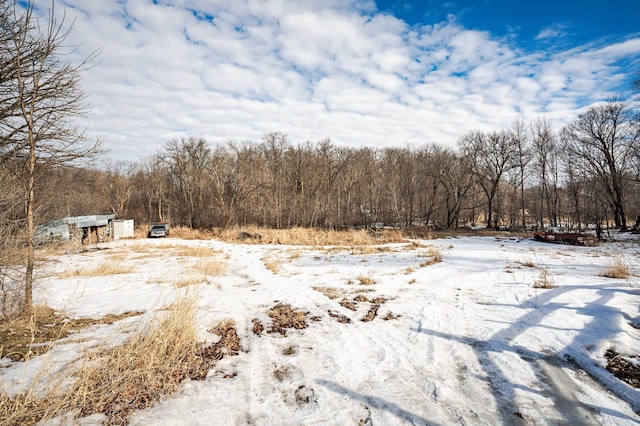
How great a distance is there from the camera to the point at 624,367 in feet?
12.5

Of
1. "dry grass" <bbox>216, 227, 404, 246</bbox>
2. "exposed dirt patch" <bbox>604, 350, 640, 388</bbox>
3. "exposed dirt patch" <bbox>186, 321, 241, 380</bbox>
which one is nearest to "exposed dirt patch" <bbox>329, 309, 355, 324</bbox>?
"exposed dirt patch" <bbox>186, 321, 241, 380</bbox>

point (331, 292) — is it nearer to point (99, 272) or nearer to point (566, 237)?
point (99, 272)

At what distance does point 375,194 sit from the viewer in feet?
144

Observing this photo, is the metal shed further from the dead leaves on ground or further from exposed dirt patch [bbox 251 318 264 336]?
exposed dirt patch [bbox 251 318 264 336]

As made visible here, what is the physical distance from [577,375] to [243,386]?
4.20m

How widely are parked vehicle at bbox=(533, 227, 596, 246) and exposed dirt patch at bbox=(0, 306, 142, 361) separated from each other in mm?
25522

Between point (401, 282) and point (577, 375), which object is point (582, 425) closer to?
point (577, 375)

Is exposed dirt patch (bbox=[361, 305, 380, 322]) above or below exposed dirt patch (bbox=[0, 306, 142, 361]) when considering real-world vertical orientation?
below

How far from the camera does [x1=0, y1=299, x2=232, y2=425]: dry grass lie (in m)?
2.86

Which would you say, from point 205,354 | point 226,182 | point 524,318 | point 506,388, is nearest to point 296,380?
point 205,354

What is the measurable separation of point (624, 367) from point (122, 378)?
6191 mm

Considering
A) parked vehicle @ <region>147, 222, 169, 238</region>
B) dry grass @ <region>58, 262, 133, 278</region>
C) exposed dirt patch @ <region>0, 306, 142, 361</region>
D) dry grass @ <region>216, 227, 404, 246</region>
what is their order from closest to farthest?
1. exposed dirt patch @ <region>0, 306, 142, 361</region>
2. dry grass @ <region>58, 262, 133, 278</region>
3. dry grass @ <region>216, 227, 404, 246</region>
4. parked vehicle @ <region>147, 222, 169, 238</region>

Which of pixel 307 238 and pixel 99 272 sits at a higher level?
pixel 307 238

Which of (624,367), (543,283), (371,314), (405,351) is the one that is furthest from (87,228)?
(624,367)
